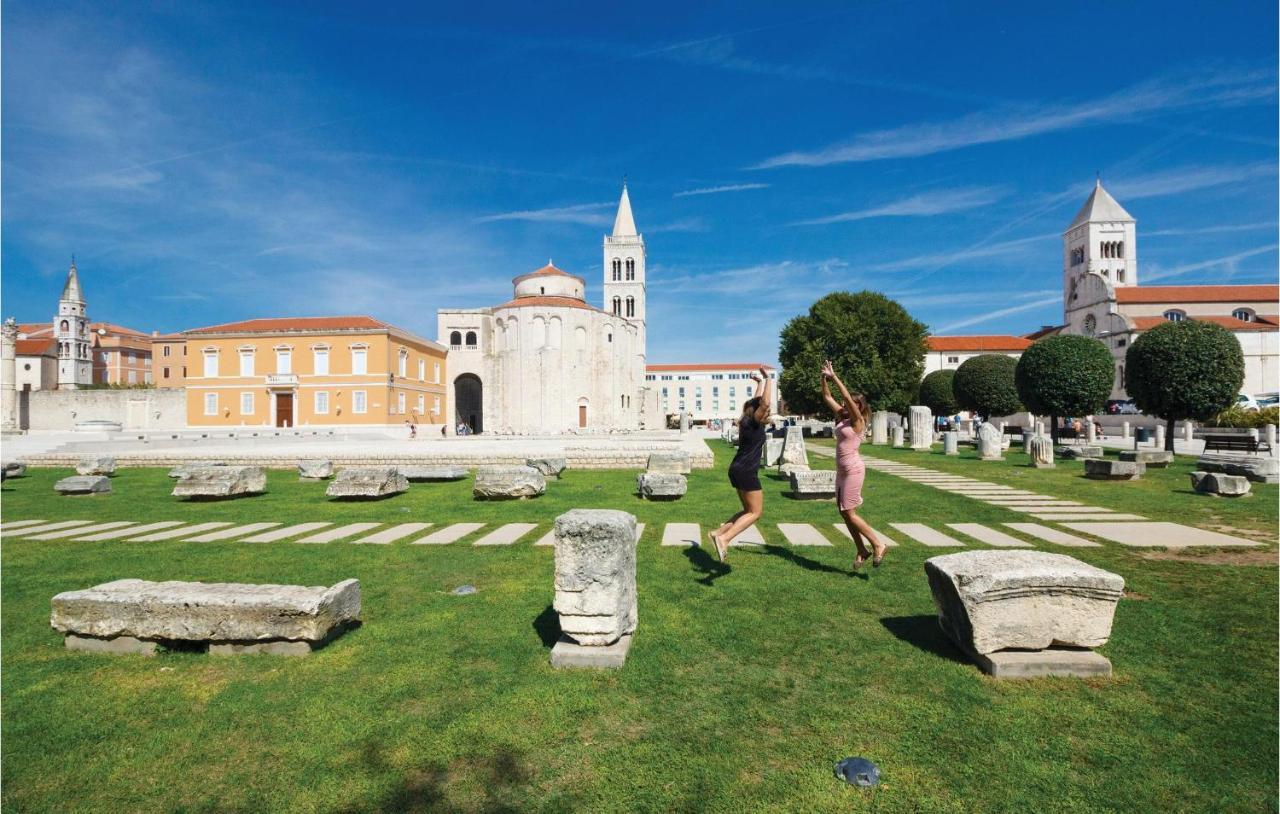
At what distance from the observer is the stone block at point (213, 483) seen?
11344mm

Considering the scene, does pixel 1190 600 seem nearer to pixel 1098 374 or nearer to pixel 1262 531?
pixel 1262 531

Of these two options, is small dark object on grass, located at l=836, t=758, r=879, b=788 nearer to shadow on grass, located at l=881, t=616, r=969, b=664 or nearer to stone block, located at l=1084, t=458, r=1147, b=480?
shadow on grass, located at l=881, t=616, r=969, b=664

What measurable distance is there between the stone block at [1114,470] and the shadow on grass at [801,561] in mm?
11555

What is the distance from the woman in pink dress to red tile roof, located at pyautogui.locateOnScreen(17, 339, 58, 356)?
73154 millimetres

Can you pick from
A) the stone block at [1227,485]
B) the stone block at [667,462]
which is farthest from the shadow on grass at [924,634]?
the stone block at [1227,485]

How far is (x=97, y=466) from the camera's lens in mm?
15898

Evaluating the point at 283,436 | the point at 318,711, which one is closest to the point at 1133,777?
the point at 318,711

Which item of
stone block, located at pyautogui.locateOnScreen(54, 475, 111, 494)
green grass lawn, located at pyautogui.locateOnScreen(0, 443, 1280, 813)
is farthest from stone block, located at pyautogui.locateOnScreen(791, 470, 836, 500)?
stone block, located at pyautogui.locateOnScreen(54, 475, 111, 494)

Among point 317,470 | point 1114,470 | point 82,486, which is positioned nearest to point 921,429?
point 1114,470

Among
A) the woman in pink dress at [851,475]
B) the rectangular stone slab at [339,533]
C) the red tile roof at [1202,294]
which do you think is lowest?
the rectangular stone slab at [339,533]

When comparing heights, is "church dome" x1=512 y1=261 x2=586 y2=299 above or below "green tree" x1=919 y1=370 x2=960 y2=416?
above

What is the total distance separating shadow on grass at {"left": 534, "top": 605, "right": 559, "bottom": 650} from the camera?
4051 mm

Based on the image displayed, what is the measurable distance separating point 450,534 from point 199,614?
4.13 metres

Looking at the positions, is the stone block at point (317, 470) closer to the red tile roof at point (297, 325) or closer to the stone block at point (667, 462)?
the stone block at point (667, 462)
